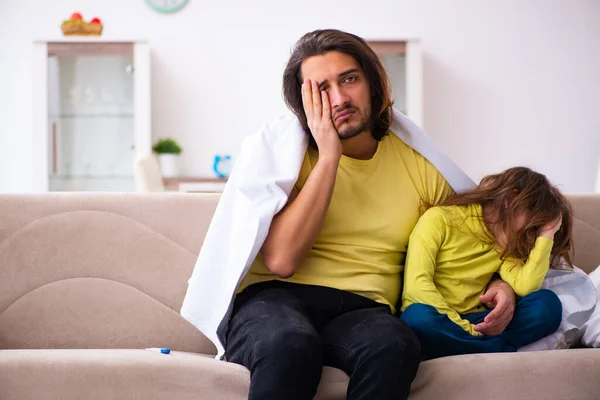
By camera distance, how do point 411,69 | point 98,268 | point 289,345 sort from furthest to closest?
point 411,69, point 98,268, point 289,345

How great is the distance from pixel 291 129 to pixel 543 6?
4.45 metres

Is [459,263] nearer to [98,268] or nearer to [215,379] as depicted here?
[215,379]

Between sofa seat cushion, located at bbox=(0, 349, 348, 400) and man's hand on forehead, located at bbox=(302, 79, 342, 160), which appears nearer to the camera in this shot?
sofa seat cushion, located at bbox=(0, 349, 348, 400)

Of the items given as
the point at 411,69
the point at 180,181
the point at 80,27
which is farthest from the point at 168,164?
the point at 411,69

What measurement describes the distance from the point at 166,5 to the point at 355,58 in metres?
3.99

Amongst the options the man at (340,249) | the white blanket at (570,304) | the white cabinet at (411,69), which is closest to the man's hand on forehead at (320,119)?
the man at (340,249)

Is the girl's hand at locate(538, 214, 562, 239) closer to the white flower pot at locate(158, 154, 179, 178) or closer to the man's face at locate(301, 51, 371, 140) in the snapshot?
the man's face at locate(301, 51, 371, 140)

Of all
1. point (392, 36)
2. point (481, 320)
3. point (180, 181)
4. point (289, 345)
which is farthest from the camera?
point (392, 36)

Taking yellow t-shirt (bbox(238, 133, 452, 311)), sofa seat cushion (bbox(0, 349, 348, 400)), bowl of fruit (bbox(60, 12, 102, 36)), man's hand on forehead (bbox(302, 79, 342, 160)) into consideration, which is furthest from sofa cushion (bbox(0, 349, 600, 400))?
bowl of fruit (bbox(60, 12, 102, 36))

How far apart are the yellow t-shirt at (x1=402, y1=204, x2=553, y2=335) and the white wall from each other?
152 inches

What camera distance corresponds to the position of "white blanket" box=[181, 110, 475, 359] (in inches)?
65.4

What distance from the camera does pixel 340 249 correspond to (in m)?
1.79

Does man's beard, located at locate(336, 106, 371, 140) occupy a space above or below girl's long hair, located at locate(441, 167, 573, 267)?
above

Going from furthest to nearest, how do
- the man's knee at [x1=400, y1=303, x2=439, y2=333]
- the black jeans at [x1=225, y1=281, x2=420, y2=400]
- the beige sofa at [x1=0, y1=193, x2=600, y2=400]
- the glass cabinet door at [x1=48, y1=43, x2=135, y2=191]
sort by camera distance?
the glass cabinet door at [x1=48, y1=43, x2=135, y2=191]
the beige sofa at [x1=0, y1=193, x2=600, y2=400]
the man's knee at [x1=400, y1=303, x2=439, y2=333]
the black jeans at [x1=225, y1=281, x2=420, y2=400]
